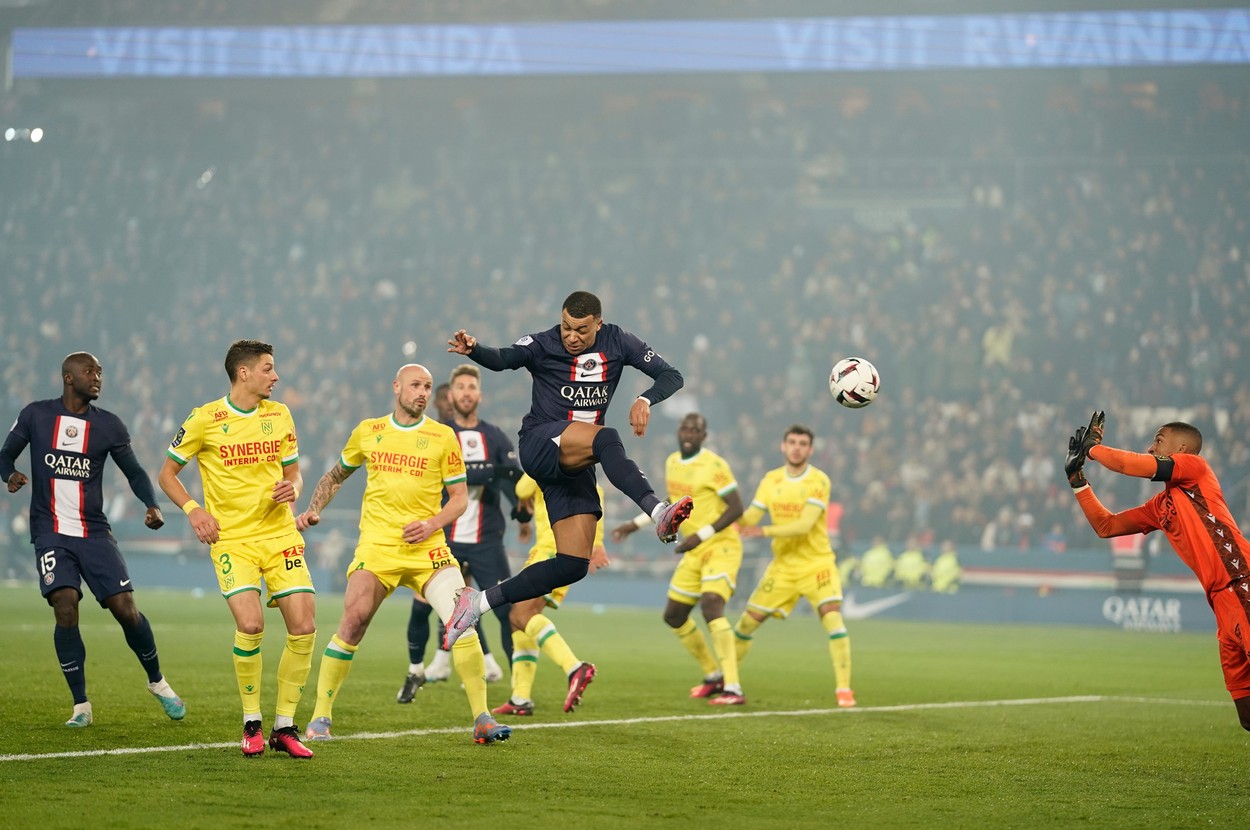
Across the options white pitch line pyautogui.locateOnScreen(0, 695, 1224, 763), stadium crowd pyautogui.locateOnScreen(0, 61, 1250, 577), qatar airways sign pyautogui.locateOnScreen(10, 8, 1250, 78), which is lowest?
white pitch line pyautogui.locateOnScreen(0, 695, 1224, 763)

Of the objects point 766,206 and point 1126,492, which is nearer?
point 1126,492

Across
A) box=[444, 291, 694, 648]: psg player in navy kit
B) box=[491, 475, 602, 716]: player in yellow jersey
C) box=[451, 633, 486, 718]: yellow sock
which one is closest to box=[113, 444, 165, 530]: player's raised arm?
box=[451, 633, 486, 718]: yellow sock

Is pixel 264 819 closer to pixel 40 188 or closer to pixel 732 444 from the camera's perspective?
pixel 732 444

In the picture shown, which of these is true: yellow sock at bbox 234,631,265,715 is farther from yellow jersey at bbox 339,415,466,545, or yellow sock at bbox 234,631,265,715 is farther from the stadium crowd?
the stadium crowd

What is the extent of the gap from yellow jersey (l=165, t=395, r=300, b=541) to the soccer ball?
442cm

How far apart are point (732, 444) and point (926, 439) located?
13.4 ft

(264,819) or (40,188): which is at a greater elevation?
(40,188)

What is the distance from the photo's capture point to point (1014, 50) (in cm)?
3216

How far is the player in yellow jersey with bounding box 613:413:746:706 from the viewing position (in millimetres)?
12477

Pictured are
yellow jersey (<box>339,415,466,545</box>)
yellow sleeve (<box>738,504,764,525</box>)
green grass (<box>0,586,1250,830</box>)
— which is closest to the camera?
green grass (<box>0,586,1250,830</box>)

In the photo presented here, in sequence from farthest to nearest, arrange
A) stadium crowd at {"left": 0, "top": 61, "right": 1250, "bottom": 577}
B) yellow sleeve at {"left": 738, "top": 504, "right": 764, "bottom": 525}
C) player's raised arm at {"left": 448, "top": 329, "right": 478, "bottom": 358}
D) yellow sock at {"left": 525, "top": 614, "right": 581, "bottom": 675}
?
stadium crowd at {"left": 0, "top": 61, "right": 1250, "bottom": 577} → yellow sleeve at {"left": 738, "top": 504, "right": 764, "bottom": 525} → yellow sock at {"left": 525, "top": 614, "right": 581, "bottom": 675} → player's raised arm at {"left": 448, "top": 329, "right": 478, "bottom": 358}

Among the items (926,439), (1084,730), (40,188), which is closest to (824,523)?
(1084,730)

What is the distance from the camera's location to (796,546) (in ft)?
42.2

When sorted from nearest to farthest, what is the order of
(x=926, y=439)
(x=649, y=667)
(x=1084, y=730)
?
1. (x=1084, y=730)
2. (x=649, y=667)
3. (x=926, y=439)
